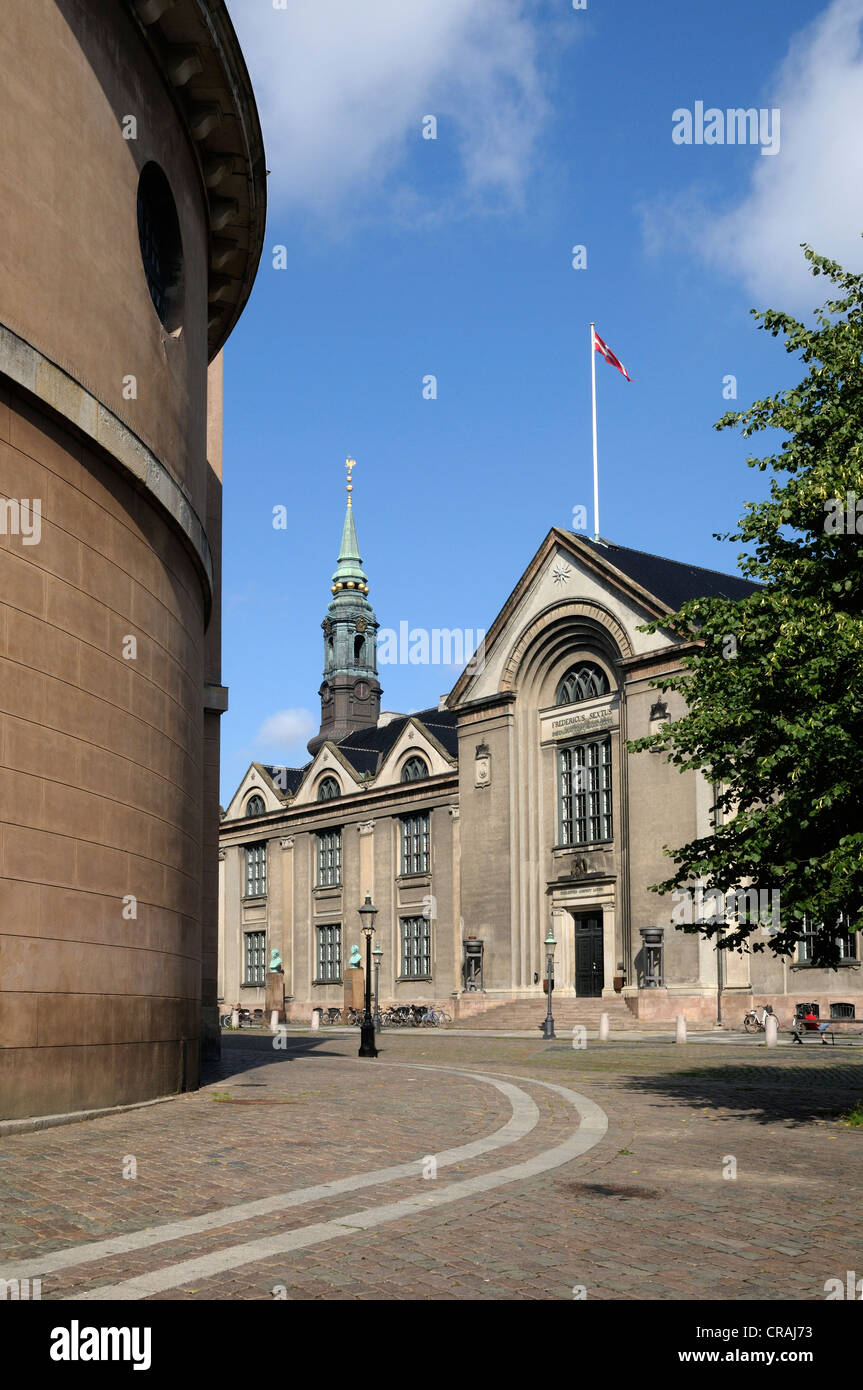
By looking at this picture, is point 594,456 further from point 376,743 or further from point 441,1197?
point 441,1197

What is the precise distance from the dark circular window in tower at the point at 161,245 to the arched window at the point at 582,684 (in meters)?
31.8

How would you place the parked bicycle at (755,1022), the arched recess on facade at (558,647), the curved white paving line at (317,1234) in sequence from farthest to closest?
the arched recess on facade at (558,647) < the parked bicycle at (755,1022) < the curved white paving line at (317,1234)

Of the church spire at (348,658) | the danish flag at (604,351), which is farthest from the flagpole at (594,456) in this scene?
the church spire at (348,658)

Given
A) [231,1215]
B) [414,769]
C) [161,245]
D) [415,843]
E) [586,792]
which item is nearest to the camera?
[231,1215]

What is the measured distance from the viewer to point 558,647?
2092 inches

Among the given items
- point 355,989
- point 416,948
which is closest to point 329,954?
point 355,989

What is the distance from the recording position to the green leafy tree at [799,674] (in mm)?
15086

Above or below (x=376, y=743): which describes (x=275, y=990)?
below

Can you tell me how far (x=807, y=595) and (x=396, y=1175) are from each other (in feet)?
A: 27.9

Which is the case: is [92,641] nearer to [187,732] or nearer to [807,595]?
[187,732]

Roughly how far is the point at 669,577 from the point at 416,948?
68.0ft

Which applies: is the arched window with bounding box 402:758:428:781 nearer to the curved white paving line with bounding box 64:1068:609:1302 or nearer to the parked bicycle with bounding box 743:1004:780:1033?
the parked bicycle with bounding box 743:1004:780:1033
